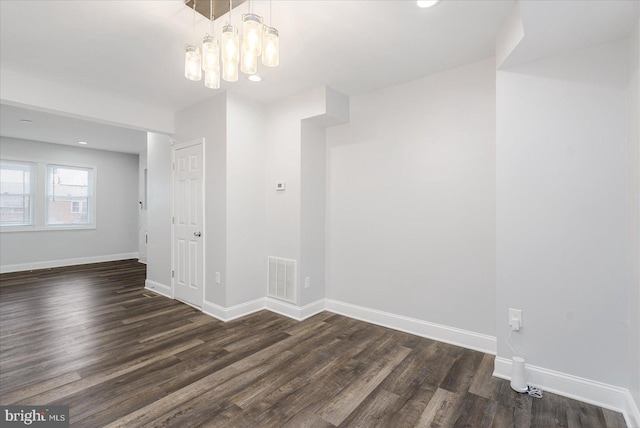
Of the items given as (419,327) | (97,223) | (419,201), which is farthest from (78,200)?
(419,327)

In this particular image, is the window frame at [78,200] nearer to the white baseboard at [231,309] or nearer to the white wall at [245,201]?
the white baseboard at [231,309]

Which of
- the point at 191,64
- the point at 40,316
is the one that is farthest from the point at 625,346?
the point at 40,316

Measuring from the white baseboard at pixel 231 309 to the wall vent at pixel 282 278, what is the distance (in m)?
0.21

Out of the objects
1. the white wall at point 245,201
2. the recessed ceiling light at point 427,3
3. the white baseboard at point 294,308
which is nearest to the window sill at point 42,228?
the white wall at point 245,201

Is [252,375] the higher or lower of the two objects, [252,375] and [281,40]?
the lower

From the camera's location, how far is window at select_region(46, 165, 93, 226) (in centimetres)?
650

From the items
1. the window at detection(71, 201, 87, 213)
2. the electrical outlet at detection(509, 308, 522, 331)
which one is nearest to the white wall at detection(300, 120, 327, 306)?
the electrical outlet at detection(509, 308, 522, 331)

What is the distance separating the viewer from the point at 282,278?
12.2 ft

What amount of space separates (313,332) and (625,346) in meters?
2.39

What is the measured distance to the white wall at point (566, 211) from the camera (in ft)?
6.43

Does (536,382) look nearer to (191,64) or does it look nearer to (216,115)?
(191,64)

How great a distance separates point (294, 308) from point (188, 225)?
181cm

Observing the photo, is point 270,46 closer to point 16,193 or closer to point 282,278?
point 282,278

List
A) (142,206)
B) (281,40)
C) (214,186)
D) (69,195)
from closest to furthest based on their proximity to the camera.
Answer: (281,40)
(214,186)
(69,195)
(142,206)
